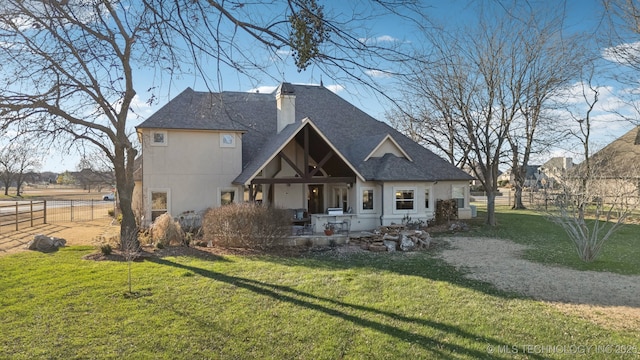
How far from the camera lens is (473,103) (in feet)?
69.1

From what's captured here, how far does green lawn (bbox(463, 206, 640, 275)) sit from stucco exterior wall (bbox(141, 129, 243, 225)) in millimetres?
12217

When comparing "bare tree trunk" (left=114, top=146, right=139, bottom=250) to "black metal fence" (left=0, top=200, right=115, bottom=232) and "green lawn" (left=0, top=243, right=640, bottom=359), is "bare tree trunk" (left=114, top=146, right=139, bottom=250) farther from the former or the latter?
"black metal fence" (left=0, top=200, right=115, bottom=232)

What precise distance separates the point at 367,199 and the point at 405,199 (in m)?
1.92

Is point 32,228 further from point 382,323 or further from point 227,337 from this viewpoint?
point 382,323

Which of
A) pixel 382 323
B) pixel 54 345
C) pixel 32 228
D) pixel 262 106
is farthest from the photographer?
pixel 262 106

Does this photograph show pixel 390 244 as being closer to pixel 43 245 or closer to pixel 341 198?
pixel 341 198

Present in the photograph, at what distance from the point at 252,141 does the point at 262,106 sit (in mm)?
3204

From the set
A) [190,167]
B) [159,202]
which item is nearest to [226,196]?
[190,167]

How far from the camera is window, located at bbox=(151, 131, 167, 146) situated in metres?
19.1

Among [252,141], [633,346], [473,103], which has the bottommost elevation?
[633,346]

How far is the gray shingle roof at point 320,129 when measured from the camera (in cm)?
1919

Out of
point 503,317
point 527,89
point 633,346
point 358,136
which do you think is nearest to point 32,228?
point 358,136

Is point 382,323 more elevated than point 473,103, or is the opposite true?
point 473,103

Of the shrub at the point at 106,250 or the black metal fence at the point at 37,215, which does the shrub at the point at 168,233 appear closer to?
the shrub at the point at 106,250
